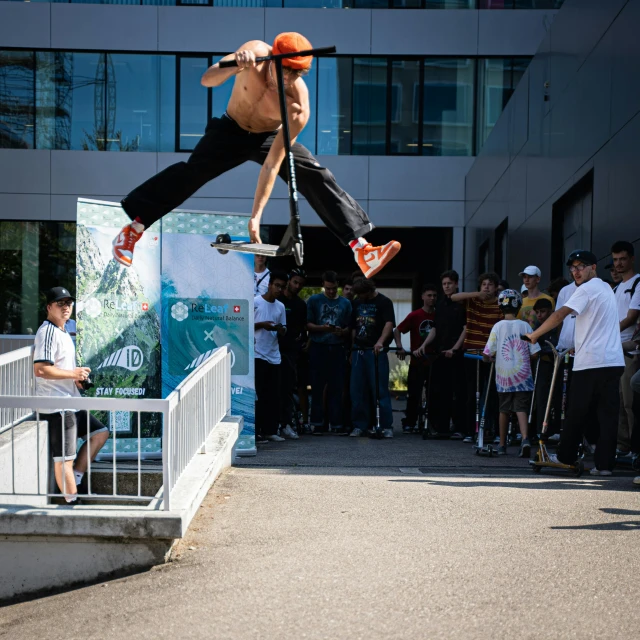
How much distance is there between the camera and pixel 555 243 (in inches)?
512

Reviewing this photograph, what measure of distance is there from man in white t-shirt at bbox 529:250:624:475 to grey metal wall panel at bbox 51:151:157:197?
13.6m

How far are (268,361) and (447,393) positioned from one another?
2405mm

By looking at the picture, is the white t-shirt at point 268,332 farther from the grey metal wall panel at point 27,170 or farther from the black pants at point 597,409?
the grey metal wall panel at point 27,170

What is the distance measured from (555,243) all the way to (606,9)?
3529mm

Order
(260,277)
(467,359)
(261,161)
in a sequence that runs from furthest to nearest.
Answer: (260,277) < (467,359) < (261,161)

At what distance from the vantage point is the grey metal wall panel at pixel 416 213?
20.0m

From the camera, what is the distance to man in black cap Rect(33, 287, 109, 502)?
7.17 m

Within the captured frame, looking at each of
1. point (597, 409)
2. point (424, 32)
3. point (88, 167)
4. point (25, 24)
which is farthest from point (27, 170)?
point (597, 409)

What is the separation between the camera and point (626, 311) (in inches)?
343

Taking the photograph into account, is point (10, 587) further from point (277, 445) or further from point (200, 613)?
point (277, 445)

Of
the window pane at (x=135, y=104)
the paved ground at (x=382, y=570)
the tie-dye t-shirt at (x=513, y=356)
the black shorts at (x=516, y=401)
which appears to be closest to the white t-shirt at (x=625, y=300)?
the tie-dye t-shirt at (x=513, y=356)

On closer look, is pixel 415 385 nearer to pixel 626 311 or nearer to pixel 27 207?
pixel 626 311

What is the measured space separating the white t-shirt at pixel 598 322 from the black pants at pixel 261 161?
307cm

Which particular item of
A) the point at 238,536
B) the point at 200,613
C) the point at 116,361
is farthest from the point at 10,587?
the point at 116,361
